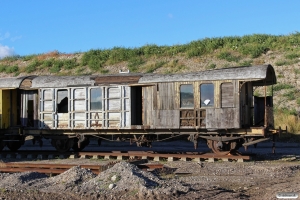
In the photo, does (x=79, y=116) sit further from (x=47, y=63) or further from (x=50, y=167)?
(x=47, y=63)

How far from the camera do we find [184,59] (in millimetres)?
42781

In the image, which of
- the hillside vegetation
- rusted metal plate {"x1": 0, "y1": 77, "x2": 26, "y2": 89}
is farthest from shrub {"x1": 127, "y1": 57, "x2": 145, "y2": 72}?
rusted metal plate {"x1": 0, "y1": 77, "x2": 26, "y2": 89}

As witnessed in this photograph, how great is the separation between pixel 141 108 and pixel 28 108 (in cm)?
527

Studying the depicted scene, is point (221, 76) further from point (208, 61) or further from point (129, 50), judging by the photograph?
point (129, 50)

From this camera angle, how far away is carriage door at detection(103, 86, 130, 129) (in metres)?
19.7

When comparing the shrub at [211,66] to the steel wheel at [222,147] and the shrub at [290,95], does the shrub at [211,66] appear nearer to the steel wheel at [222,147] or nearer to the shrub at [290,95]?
the shrub at [290,95]

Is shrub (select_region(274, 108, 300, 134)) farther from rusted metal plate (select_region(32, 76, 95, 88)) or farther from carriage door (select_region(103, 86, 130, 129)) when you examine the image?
rusted metal plate (select_region(32, 76, 95, 88))

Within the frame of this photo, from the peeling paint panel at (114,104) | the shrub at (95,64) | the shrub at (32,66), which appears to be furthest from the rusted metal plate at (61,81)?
the shrub at (32,66)

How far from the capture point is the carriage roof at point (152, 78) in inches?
700

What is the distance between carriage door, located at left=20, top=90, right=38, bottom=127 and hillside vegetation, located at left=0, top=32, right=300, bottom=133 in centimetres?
1695

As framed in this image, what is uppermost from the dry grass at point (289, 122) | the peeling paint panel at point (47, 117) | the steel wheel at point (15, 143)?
the peeling paint panel at point (47, 117)

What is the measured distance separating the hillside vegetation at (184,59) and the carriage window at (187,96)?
16217mm

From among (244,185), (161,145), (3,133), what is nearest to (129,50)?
(161,145)

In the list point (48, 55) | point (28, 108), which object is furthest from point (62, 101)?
point (48, 55)
